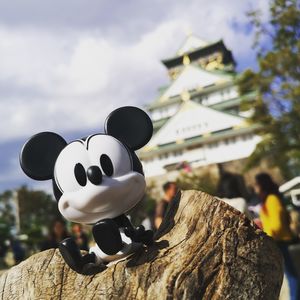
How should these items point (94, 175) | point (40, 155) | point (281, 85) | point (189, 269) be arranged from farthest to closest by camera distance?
point (281, 85) → point (40, 155) → point (94, 175) → point (189, 269)

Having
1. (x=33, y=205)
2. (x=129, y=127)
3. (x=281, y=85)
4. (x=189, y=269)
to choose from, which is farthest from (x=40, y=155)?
(x=33, y=205)

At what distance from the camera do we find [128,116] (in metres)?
2.15

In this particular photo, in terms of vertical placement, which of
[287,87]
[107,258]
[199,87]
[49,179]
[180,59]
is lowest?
[107,258]

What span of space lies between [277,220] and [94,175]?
182cm

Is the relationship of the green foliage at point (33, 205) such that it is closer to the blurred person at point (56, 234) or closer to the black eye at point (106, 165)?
the blurred person at point (56, 234)

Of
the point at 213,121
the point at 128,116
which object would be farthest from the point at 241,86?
the point at 213,121

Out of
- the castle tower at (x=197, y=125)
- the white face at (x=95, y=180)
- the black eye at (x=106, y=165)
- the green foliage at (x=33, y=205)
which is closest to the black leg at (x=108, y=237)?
the white face at (x=95, y=180)

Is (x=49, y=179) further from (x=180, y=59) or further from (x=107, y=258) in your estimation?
(x=180, y=59)

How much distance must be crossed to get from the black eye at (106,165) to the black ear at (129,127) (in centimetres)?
23

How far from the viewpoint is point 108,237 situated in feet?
5.87

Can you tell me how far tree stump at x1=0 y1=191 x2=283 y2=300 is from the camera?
62.1 inches

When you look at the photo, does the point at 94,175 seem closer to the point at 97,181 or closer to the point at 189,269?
the point at 97,181

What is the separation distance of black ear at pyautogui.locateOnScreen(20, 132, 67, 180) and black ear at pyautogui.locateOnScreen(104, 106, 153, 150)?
0.26 m

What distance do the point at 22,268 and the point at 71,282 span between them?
0.22 metres
